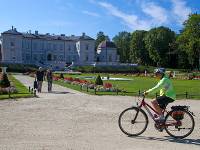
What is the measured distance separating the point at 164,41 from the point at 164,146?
9903 centimetres

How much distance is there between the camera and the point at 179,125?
35.9 ft

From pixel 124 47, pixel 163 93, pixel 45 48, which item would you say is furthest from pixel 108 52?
pixel 163 93

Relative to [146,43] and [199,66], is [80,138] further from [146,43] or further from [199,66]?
[146,43]

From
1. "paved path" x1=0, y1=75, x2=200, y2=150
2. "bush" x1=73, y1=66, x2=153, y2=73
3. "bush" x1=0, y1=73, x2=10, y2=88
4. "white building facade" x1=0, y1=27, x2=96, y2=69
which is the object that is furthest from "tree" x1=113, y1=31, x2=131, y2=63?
"paved path" x1=0, y1=75, x2=200, y2=150

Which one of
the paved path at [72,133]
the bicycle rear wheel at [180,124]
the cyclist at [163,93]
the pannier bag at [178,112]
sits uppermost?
the cyclist at [163,93]

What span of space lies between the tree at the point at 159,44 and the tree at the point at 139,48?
529cm

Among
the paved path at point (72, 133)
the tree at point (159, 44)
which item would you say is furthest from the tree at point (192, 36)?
the paved path at point (72, 133)

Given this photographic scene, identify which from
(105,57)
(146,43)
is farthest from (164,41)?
(105,57)

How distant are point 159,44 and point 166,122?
96.9 metres

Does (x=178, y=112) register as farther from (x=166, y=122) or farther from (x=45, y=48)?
(x=45, y=48)

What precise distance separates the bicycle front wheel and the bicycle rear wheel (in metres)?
0.61

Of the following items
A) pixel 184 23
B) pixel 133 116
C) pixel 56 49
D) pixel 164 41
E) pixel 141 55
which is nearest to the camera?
A: pixel 133 116

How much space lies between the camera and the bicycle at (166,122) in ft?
35.7

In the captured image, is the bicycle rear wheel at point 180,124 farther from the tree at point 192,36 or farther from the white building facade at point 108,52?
the white building facade at point 108,52
